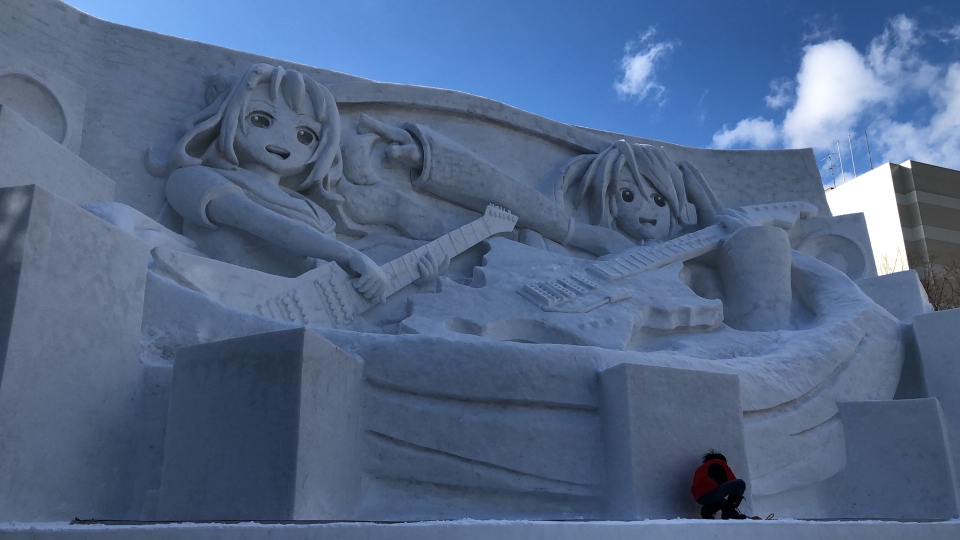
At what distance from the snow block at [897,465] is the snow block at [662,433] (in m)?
0.95

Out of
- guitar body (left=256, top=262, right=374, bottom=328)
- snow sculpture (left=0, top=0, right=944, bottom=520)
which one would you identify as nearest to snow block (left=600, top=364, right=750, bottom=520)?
snow sculpture (left=0, top=0, right=944, bottom=520)

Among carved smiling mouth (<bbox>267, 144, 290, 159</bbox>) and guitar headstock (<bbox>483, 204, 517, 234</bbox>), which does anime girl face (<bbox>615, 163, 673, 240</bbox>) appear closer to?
guitar headstock (<bbox>483, 204, 517, 234</bbox>)

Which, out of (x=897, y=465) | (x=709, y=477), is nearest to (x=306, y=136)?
(x=709, y=477)

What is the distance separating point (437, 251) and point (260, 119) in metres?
1.25

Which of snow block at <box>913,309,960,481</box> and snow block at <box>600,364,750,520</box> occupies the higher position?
snow block at <box>913,309,960,481</box>

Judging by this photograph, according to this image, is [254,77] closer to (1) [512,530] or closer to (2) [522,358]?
(2) [522,358]

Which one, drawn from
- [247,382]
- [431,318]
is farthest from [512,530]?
[431,318]

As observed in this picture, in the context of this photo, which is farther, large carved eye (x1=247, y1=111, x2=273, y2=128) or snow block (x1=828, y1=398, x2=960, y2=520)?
large carved eye (x1=247, y1=111, x2=273, y2=128)

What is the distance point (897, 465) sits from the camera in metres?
3.66

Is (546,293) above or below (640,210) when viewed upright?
below

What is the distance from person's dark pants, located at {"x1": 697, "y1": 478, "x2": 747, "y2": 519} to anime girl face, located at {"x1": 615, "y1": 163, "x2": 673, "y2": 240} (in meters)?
3.14

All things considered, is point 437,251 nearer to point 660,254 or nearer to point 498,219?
point 498,219

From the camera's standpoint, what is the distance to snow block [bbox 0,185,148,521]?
2238 mm

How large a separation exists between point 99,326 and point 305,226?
164cm
